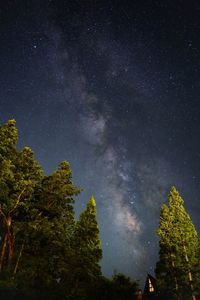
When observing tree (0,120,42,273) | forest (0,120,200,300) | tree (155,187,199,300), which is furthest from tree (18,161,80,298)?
tree (155,187,199,300)

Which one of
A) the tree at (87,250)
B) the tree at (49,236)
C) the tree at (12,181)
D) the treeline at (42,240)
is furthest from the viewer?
the tree at (87,250)

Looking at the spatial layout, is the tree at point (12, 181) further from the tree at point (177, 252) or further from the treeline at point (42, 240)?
the tree at point (177, 252)

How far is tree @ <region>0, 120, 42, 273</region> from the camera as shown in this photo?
30.3 meters

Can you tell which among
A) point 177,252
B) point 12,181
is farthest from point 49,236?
point 177,252

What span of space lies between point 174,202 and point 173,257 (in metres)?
7.61

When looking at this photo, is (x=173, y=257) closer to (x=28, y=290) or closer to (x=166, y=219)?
(x=166, y=219)

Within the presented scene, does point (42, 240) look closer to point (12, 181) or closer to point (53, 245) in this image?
point (53, 245)

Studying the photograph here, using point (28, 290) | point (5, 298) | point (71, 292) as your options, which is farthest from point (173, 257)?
point (5, 298)

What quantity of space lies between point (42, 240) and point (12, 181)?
7714mm

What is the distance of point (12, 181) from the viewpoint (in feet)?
102

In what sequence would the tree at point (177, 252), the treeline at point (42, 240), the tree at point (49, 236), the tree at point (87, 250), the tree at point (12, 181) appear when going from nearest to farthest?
the tree at point (12, 181), the treeline at point (42, 240), the tree at point (49, 236), the tree at point (87, 250), the tree at point (177, 252)

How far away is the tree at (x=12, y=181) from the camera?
30.3 meters

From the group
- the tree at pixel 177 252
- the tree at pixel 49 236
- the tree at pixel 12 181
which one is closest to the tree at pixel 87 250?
the tree at pixel 49 236

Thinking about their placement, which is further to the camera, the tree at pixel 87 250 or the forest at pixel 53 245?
the tree at pixel 87 250
